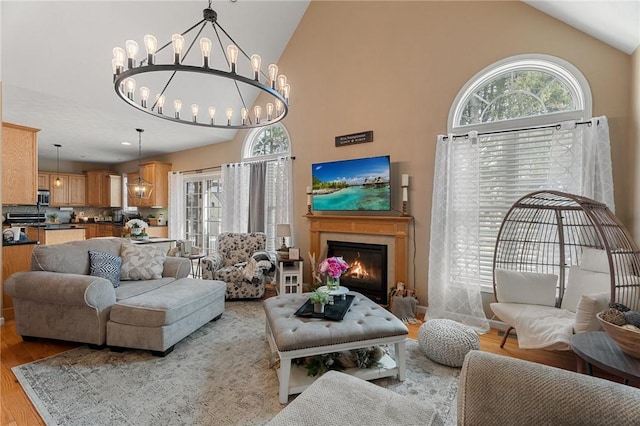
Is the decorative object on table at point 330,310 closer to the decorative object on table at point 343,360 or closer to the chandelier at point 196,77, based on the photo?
the decorative object on table at point 343,360

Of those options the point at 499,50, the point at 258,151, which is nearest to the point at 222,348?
the point at 258,151

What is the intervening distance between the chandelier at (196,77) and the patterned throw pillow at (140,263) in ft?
5.30

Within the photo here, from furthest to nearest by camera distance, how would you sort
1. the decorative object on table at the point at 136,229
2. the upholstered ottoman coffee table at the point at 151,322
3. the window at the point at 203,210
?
the window at the point at 203,210, the decorative object on table at the point at 136,229, the upholstered ottoman coffee table at the point at 151,322

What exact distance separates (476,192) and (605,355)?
6.25 ft

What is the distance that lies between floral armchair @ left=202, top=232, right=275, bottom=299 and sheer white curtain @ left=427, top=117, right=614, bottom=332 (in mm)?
2264

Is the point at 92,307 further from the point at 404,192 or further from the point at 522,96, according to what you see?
the point at 522,96

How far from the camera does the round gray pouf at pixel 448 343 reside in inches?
90.6

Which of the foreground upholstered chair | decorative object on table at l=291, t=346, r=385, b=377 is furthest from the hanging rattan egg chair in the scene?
the foreground upholstered chair

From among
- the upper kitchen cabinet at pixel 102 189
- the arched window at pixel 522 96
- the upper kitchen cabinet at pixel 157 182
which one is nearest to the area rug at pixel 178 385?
the arched window at pixel 522 96

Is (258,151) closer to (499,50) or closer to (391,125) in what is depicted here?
(391,125)

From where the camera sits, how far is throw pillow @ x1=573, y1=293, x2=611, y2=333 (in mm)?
1933

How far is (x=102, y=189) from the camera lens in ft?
26.2

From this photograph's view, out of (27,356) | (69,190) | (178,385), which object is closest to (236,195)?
(27,356)

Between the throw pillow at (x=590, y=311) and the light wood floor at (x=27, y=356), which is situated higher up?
the throw pillow at (x=590, y=311)
